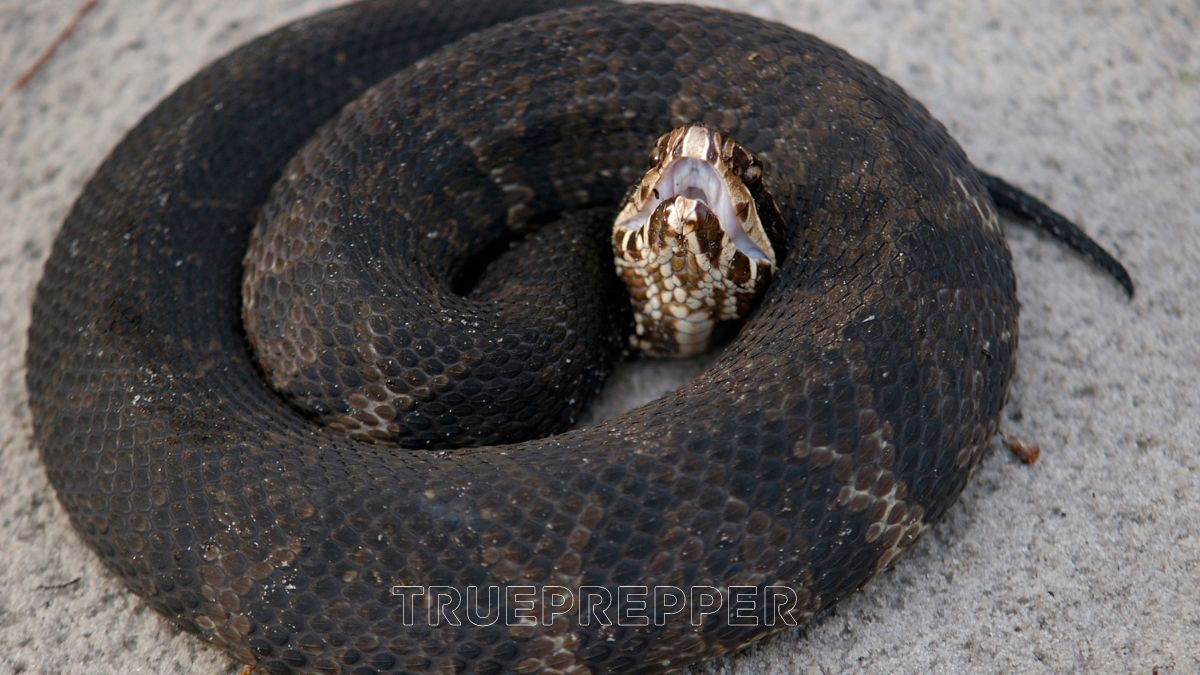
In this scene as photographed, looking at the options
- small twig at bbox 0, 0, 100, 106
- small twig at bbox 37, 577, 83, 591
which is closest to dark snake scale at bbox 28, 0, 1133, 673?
small twig at bbox 37, 577, 83, 591

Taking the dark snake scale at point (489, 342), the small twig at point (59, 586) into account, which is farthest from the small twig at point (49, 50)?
the small twig at point (59, 586)

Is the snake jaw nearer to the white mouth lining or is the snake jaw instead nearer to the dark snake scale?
the white mouth lining

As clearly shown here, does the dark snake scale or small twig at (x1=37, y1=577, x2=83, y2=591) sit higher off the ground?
the dark snake scale

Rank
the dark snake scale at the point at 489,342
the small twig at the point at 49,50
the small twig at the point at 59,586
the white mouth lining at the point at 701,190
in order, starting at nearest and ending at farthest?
the dark snake scale at the point at 489,342 → the white mouth lining at the point at 701,190 → the small twig at the point at 59,586 → the small twig at the point at 49,50

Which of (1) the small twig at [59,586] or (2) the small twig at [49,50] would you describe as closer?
(1) the small twig at [59,586]

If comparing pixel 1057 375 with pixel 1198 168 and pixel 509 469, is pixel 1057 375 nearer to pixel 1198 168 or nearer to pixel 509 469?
pixel 1198 168

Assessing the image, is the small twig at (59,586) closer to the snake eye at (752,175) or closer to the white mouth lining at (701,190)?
the white mouth lining at (701,190)

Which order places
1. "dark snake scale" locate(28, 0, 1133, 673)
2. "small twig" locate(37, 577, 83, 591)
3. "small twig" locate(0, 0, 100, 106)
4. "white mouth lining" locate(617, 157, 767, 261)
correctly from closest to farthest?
"dark snake scale" locate(28, 0, 1133, 673) < "white mouth lining" locate(617, 157, 767, 261) < "small twig" locate(37, 577, 83, 591) < "small twig" locate(0, 0, 100, 106)
